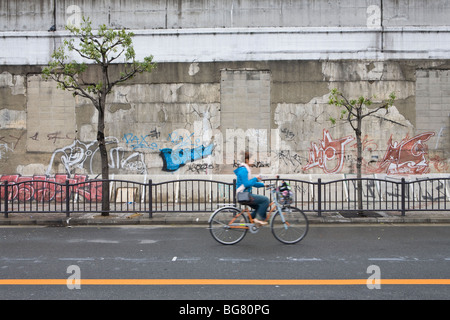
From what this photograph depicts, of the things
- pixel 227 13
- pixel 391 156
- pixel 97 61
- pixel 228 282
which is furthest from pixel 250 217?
pixel 227 13

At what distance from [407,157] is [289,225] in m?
9.88

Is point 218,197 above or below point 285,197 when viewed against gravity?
below

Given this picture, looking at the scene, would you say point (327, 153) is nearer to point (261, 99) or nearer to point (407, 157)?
point (407, 157)

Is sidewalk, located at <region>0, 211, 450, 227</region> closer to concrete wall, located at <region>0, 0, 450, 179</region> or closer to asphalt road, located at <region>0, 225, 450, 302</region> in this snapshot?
asphalt road, located at <region>0, 225, 450, 302</region>

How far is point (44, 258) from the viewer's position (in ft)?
24.0

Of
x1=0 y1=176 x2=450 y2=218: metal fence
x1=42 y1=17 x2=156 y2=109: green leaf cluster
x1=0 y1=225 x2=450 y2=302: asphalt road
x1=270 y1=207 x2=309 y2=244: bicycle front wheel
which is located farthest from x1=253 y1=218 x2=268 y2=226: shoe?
x1=42 y1=17 x2=156 y2=109: green leaf cluster

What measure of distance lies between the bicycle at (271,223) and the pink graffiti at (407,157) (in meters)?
9.08

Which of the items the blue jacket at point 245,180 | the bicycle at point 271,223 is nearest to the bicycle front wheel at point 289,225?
the bicycle at point 271,223

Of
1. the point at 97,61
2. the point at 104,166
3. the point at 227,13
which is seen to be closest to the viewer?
the point at 97,61

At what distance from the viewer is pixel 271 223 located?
8.26m

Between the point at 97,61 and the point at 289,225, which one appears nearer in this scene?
the point at 289,225

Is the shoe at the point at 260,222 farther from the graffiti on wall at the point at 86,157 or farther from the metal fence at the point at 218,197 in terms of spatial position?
the graffiti on wall at the point at 86,157
